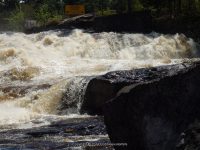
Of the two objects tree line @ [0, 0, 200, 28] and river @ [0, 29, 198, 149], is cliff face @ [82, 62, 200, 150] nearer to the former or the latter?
river @ [0, 29, 198, 149]

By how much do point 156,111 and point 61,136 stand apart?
6030 mm

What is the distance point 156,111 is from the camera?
6305 mm

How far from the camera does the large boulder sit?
20.4 feet

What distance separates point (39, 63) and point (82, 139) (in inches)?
612

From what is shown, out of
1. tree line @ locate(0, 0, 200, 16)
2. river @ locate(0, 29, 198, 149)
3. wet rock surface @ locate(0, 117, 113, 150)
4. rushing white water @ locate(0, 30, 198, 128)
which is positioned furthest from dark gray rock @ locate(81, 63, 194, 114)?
tree line @ locate(0, 0, 200, 16)

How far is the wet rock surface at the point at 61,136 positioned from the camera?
34.8ft

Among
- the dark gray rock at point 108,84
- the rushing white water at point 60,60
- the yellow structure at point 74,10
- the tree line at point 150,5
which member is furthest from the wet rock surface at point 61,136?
the yellow structure at point 74,10

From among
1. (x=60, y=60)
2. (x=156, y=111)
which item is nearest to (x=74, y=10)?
(x=60, y=60)

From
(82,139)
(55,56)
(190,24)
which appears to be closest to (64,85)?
(82,139)

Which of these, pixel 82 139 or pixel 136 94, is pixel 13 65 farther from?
pixel 136 94

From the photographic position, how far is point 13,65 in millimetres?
26125

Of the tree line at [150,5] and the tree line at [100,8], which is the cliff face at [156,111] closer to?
the tree line at [100,8]

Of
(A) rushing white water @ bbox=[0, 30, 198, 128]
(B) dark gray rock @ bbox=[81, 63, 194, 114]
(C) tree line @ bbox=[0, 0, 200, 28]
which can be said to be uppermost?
(B) dark gray rock @ bbox=[81, 63, 194, 114]

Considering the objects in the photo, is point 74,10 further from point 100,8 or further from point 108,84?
point 108,84
